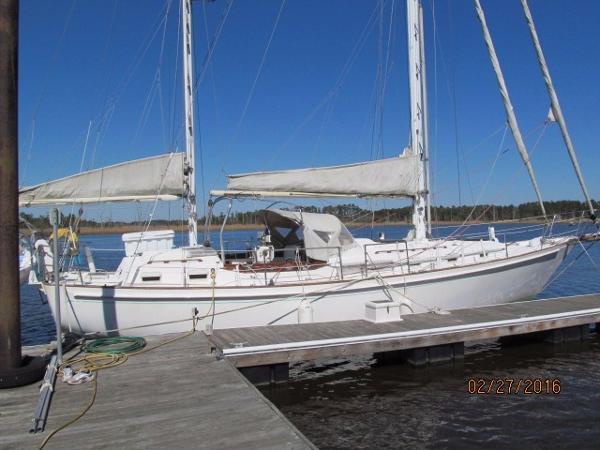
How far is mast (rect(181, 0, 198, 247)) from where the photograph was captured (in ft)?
47.7

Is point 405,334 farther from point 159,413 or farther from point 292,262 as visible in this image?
point 159,413

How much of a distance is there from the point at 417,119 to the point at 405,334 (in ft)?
26.1

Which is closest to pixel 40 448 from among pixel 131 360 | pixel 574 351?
pixel 131 360

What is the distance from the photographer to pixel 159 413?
5.98m

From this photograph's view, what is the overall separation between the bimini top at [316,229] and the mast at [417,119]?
7.93 feet

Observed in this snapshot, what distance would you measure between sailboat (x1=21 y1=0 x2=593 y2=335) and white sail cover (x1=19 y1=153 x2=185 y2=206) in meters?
0.03

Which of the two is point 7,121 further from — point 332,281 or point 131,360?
point 332,281

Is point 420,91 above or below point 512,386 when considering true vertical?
above

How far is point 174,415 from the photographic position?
591 cm

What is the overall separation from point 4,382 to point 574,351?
11406 millimetres

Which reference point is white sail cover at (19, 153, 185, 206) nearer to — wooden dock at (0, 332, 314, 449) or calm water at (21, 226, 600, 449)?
calm water at (21, 226, 600, 449)

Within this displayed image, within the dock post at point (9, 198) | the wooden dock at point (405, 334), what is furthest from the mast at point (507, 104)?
the dock post at point (9, 198)

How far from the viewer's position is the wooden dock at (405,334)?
915cm

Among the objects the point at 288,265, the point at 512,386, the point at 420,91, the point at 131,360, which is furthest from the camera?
the point at 420,91
